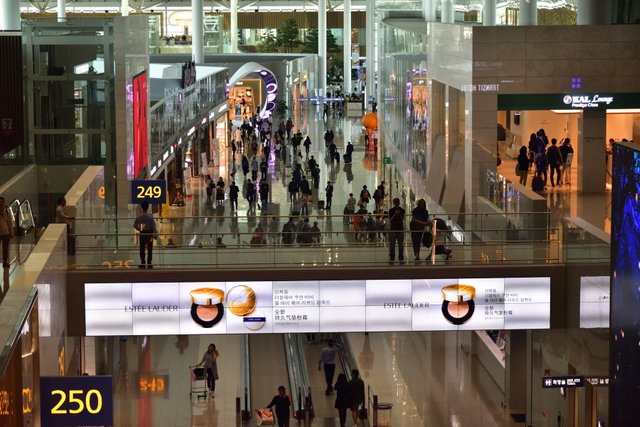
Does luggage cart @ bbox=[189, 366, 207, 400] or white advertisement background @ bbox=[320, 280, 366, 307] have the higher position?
white advertisement background @ bbox=[320, 280, 366, 307]

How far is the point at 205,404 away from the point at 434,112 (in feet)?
49.5

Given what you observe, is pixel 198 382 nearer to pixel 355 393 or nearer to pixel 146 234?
pixel 355 393

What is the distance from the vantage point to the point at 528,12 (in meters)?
31.8

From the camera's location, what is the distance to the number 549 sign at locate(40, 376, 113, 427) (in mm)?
13367

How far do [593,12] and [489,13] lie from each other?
4.90 meters

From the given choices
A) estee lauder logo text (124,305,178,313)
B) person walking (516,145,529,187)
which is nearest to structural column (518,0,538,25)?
person walking (516,145,529,187)

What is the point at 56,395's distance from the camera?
13.4 m

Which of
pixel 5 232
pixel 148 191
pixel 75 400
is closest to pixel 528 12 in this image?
pixel 148 191

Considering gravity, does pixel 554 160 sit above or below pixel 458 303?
above

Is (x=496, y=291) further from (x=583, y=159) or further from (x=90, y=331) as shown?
(x=583, y=159)

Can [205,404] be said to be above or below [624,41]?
below

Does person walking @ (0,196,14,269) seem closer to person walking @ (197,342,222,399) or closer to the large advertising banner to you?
the large advertising banner

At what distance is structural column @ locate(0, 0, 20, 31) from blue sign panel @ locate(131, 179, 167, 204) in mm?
14914

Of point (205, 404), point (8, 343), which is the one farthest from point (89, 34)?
point (8, 343)
